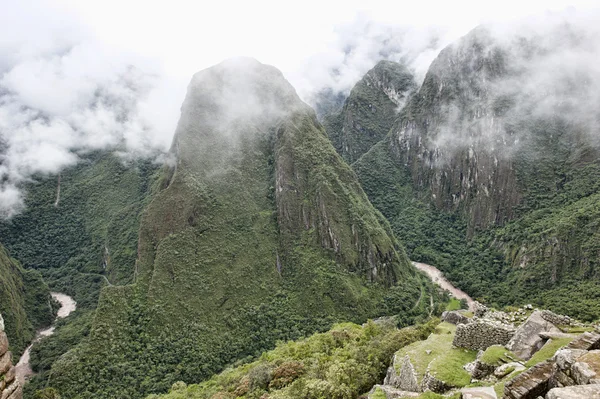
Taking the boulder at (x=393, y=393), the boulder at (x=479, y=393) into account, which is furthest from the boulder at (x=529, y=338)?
the boulder at (x=393, y=393)

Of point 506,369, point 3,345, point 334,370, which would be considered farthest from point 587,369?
point 3,345

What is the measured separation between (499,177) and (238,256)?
76.3 metres

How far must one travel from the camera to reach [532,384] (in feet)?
29.0

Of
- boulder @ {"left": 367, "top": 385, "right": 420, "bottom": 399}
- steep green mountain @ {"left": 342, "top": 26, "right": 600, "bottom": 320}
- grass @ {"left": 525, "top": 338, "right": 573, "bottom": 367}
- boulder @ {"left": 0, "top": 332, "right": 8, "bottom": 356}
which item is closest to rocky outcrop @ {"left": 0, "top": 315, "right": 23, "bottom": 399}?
boulder @ {"left": 0, "top": 332, "right": 8, "bottom": 356}

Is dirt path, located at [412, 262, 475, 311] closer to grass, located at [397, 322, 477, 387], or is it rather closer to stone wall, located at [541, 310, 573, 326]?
grass, located at [397, 322, 477, 387]

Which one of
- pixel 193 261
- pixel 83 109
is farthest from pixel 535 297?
pixel 83 109

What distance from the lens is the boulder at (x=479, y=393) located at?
10.8m

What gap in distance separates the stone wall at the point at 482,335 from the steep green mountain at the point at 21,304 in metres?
79.3

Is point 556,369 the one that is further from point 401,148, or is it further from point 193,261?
point 401,148

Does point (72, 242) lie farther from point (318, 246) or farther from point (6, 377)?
point (6, 377)

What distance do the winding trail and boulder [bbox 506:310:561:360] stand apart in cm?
6043

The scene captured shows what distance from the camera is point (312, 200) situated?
265 feet

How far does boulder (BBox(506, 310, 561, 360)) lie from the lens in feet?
47.8

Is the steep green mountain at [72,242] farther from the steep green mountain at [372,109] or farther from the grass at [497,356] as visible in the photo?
the steep green mountain at [372,109]
